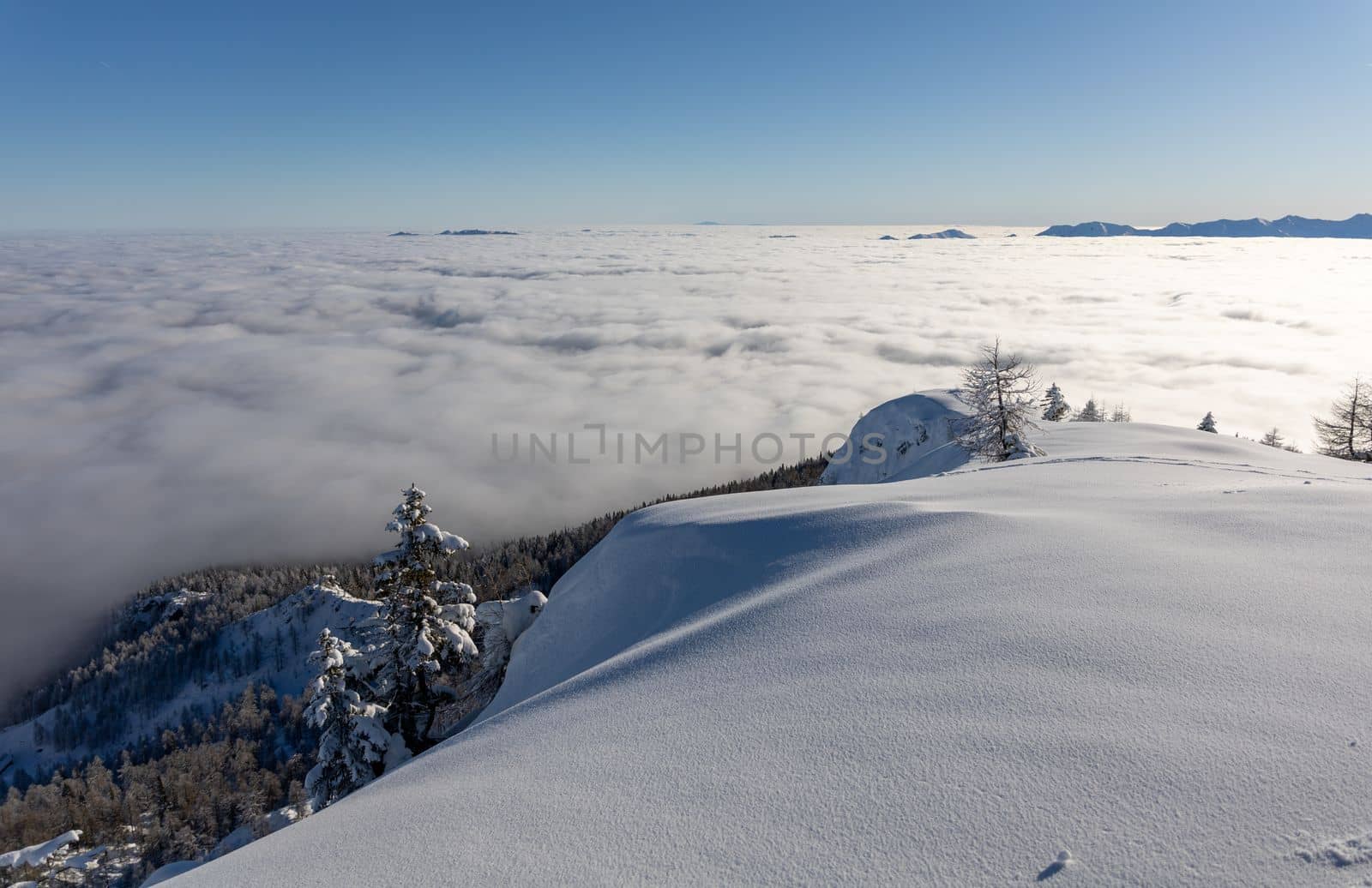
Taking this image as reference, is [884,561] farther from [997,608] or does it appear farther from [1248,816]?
[1248,816]

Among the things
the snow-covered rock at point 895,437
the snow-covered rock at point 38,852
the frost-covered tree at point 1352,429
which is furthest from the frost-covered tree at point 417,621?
the snow-covered rock at point 38,852

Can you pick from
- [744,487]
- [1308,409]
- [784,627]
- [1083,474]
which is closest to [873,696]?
[784,627]

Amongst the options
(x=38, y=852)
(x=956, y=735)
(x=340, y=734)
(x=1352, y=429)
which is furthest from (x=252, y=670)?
(x=1352, y=429)

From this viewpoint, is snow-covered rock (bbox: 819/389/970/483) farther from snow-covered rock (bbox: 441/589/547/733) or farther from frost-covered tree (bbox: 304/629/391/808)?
frost-covered tree (bbox: 304/629/391/808)

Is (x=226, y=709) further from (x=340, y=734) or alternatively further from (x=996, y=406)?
(x=996, y=406)

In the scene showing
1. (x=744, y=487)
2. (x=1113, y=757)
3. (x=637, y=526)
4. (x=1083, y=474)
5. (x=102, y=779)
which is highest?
(x=1113, y=757)

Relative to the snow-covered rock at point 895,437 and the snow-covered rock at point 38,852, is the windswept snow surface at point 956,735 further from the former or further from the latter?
the snow-covered rock at point 38,852
